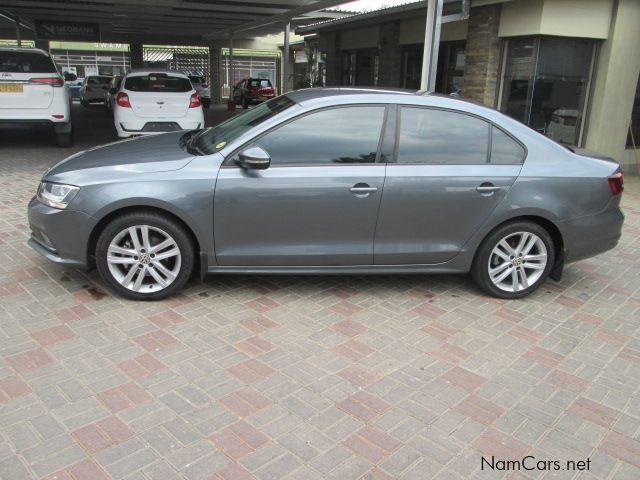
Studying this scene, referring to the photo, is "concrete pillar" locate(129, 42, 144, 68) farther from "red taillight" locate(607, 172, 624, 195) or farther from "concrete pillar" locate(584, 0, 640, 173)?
"red taillight" locate(607, 172, 624, 195)

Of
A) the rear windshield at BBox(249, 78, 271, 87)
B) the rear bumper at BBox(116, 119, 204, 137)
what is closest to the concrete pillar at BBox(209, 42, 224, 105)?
the rear windshield at BBox(249, 78, 271, 87)

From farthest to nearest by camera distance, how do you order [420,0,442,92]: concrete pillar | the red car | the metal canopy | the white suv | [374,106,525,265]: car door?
the red car → the metal canopy → the white suv → [420,0,442,92]: concrete pillar → [374,106,525,265]: car door

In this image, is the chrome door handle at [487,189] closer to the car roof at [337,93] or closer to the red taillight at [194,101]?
the car roof at [337,93]

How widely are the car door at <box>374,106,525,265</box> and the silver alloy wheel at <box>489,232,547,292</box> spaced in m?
0.35

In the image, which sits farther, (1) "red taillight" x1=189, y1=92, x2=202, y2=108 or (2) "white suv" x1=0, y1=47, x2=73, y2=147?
(1) "red taillight" x1=189, y1=92, x2=202, y2=108

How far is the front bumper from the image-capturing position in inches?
155

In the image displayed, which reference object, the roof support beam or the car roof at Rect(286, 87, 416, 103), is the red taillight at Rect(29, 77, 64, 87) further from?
the car roof at Rect(286, 87, 416, 103)

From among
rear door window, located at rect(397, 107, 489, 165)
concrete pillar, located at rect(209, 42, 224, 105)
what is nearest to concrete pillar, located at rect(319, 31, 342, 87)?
rear door window, located at rect(397, 107, 489, 165)

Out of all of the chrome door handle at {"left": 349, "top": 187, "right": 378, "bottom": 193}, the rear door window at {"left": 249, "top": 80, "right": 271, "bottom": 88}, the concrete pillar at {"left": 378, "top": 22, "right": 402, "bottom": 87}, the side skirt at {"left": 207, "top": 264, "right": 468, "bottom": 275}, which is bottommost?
the side skirt at {"left": 207, "top": 264, "right": 468, "bottom": 275}

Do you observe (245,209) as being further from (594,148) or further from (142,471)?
(594,148)

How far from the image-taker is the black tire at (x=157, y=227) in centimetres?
397

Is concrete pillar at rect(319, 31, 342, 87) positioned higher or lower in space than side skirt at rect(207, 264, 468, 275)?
higher

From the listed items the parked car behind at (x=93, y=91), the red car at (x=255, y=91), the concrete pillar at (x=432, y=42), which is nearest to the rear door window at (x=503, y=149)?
the concrete pillar at (x=432, y=42)

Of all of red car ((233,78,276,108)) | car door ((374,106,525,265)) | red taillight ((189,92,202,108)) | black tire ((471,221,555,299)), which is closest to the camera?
car door ((374,106,525,265))
